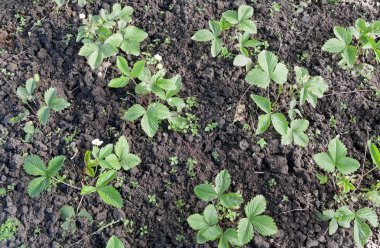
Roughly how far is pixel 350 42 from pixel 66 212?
1.73 m

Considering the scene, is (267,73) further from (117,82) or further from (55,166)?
(55,166)

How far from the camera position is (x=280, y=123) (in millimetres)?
2199

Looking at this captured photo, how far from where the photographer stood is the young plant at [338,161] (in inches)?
83.4

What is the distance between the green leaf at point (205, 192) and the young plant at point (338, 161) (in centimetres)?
52

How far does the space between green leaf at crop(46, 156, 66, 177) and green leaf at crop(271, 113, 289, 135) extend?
1.00 metres

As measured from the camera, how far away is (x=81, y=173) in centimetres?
224

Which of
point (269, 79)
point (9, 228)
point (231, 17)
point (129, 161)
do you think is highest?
point (231, 17)

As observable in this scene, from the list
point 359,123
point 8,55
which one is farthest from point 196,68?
point 8,55

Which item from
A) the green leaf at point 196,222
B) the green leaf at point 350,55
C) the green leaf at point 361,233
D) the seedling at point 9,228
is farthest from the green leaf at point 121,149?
the green leaf at point 350,55

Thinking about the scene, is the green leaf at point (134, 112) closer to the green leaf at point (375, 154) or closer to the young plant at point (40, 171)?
the young plant at point (40, 171)

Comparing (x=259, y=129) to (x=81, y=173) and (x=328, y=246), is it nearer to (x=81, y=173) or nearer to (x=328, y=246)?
(x=328, y=246)

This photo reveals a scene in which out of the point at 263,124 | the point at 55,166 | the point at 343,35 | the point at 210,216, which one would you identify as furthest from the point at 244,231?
the point at 343,35

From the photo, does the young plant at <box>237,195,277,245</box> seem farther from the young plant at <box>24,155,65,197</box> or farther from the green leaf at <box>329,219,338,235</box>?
the young plant at <box>24,155,65,197</box>

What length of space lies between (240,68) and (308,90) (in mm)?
413
